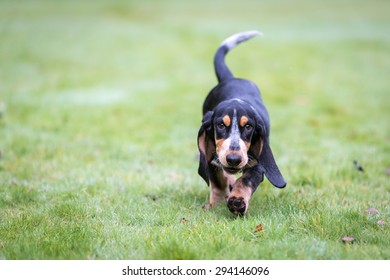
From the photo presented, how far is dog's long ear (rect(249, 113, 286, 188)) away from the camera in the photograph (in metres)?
4.28

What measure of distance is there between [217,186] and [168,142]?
3.47 metres

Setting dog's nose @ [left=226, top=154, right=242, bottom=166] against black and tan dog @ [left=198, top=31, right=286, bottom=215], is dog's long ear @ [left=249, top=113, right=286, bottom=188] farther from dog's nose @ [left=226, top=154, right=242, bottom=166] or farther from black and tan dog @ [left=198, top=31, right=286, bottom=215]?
dog's nose @ [left=226, top=154, right=242, bottom=166]

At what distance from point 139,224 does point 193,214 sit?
0.51 metres

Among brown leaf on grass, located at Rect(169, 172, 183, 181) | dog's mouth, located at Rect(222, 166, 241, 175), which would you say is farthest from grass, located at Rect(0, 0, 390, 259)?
dog's mouth, located at Rect(222, 166, 241, 175)

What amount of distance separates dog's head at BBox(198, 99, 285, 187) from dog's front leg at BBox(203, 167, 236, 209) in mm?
153

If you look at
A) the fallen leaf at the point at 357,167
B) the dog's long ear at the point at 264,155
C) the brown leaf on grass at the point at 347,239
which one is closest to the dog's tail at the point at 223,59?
the dog's long ear at the point at 264,155

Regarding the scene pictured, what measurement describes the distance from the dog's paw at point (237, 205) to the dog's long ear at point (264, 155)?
0.33 m

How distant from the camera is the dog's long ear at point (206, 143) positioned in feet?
14.4

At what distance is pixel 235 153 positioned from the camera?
3936 millimetres

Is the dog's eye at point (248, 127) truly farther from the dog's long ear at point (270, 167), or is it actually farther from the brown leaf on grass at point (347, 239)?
the brown leaf on grass at point (347, 239)

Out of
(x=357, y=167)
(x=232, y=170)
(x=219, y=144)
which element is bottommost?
(x=357, y=167)

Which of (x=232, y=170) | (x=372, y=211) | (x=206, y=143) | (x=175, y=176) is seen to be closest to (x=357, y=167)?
(x=372, y=211)

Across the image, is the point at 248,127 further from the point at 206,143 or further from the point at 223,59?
the point at 223,59

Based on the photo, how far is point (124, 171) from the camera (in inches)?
244
